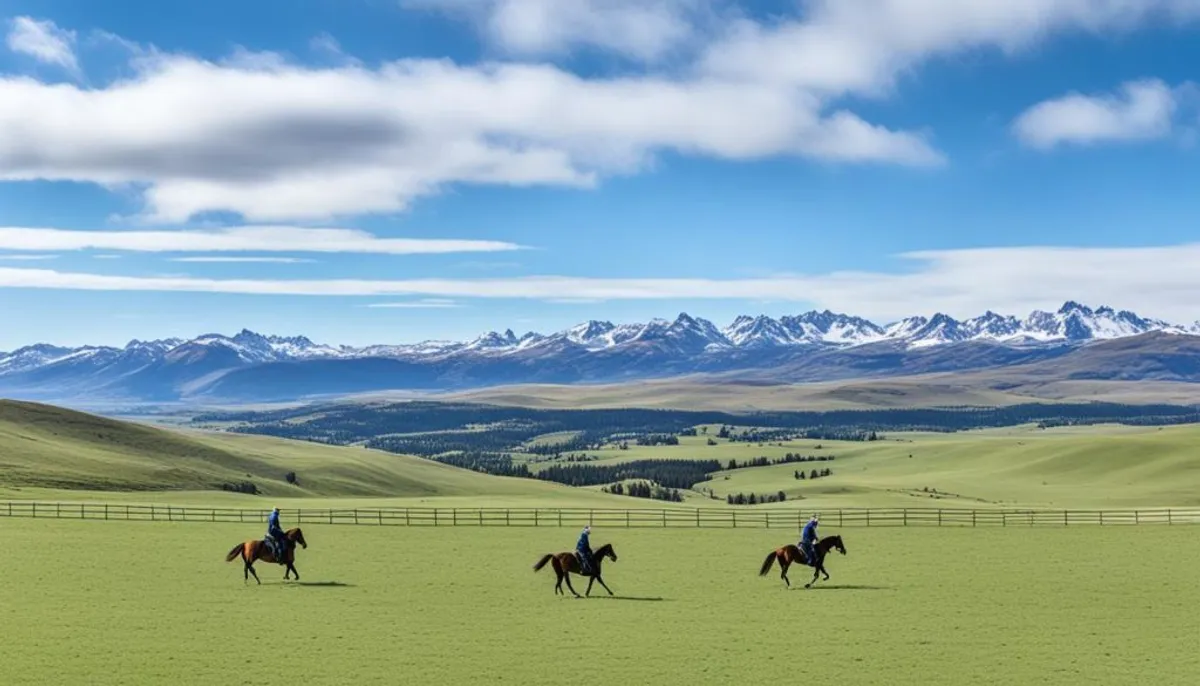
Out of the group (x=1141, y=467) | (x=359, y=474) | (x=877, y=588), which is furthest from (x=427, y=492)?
(x=877, y=588)

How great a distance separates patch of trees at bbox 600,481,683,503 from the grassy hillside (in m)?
17.4

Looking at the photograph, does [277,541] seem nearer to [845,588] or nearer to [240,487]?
[845,588]

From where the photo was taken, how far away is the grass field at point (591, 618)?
2714cm

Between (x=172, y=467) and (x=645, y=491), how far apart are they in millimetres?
79007

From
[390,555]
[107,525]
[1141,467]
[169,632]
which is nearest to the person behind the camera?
[169,632]

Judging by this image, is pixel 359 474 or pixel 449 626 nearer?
pixel 449 626

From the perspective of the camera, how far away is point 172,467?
128 meters

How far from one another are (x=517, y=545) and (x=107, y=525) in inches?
1025

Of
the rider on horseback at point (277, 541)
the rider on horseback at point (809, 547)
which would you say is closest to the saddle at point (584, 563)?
the rider on horseback at point (809, 547)

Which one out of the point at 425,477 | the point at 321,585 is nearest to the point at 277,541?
the point at 321,585

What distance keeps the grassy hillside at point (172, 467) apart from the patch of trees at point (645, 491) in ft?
57.2

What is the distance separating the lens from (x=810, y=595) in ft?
128

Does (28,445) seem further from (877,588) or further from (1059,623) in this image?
(1059,623)

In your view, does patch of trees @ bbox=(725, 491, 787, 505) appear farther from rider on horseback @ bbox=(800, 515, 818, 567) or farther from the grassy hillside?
rider on horseback @ bbox=(800, 515, 818, 567)
